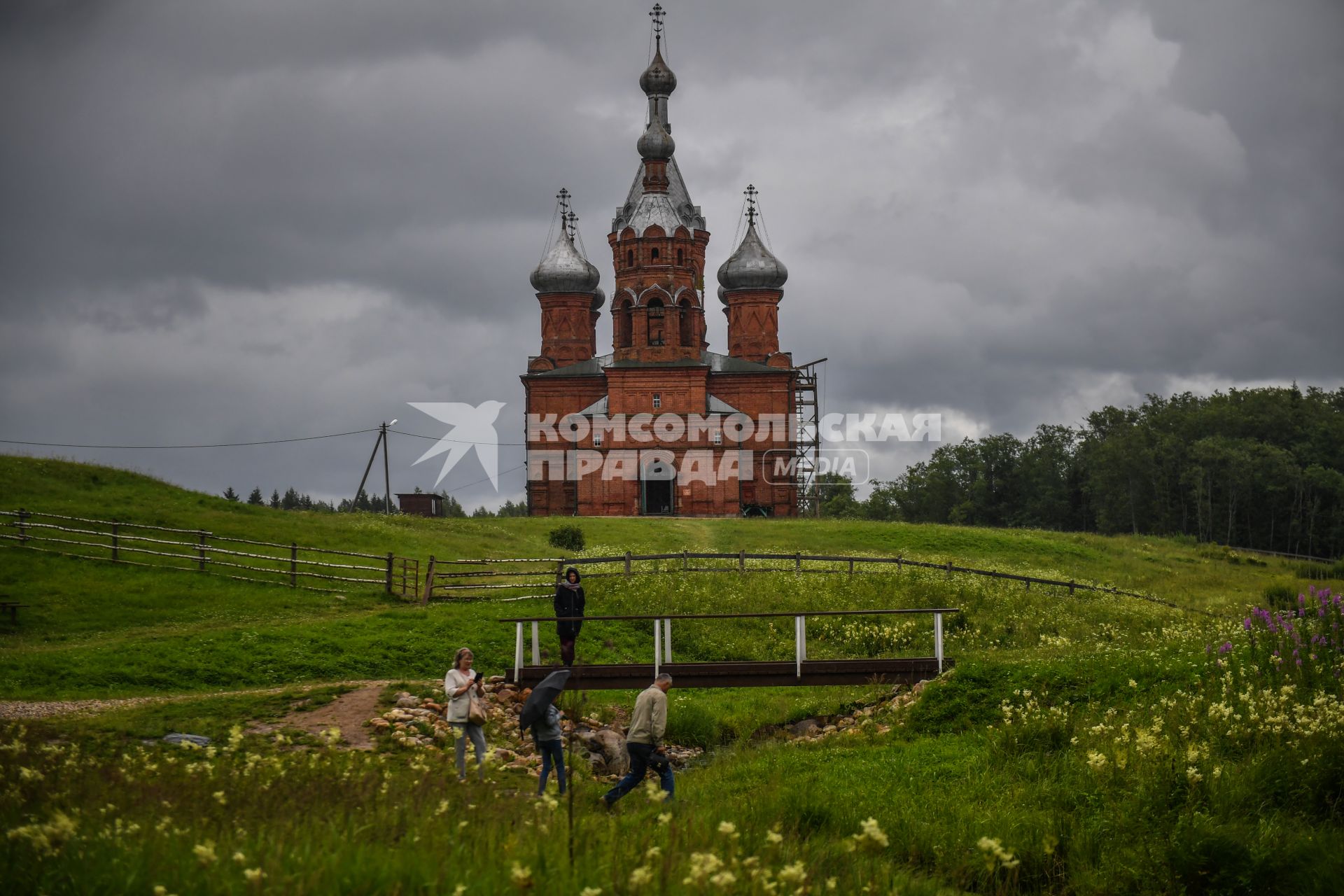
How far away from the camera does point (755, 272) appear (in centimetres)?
6206

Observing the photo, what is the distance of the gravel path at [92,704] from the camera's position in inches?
642

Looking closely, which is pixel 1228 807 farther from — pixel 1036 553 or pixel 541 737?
pixel 1036 553

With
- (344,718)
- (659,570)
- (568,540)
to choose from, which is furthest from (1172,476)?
(344,718)

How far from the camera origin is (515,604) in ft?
91.5

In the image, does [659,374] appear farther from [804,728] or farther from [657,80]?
[804,728]

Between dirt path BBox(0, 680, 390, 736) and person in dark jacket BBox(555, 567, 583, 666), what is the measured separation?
277 cm

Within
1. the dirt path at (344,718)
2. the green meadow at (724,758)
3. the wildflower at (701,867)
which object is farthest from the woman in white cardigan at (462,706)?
the wildflower at (701,867)

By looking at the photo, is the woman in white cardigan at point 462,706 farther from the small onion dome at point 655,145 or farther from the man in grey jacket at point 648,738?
the small onion dome at point 655,145

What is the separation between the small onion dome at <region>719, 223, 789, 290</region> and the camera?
62.1 m

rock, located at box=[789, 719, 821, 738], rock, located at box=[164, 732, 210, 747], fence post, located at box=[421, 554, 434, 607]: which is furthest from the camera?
fence post, located at box=[421, 554, 434, 607]

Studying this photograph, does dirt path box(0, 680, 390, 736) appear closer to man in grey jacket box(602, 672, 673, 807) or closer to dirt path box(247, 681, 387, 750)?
dirt path box(247, 681, 387, 750)

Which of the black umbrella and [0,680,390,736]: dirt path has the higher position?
the black umbrella

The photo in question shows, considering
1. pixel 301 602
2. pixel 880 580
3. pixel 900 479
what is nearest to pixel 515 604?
pixel 301 602

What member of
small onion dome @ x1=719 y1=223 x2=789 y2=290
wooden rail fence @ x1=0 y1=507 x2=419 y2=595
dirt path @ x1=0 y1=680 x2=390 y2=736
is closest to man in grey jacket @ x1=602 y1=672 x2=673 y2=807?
dirt path @ x1=0 y1=680 x2=390 y2=736
